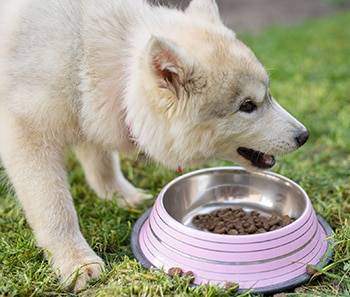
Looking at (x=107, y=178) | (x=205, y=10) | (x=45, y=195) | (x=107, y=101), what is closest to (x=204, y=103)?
(x=107, y=101)

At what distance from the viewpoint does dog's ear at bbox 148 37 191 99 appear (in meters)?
2.62

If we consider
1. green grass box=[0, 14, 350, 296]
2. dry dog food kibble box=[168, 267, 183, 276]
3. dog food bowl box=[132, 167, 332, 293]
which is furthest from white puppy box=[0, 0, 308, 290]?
dry dog food kibble box=[168, 267, 183, 276]

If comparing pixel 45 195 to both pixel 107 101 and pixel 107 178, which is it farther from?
pixel 107 178

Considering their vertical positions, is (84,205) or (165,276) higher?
(165,276)

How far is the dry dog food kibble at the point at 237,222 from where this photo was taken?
132 inches

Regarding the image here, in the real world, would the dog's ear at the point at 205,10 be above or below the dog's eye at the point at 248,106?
above

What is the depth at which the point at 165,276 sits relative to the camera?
293 centimetres

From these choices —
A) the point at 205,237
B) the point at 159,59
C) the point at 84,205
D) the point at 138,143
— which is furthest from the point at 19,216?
the point at 159,59

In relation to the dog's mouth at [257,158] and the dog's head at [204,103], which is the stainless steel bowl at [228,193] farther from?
the dog's head at [204,103]

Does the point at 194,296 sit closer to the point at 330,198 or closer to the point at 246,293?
the point at 246,293

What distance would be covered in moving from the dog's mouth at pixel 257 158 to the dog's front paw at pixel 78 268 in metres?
0.98

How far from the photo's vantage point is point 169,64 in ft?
8.84

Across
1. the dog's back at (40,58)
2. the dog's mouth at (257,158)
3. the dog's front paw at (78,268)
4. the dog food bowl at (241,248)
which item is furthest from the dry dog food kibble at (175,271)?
the dog's back at (40,58)

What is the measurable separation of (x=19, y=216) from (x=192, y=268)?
1.34 meters
